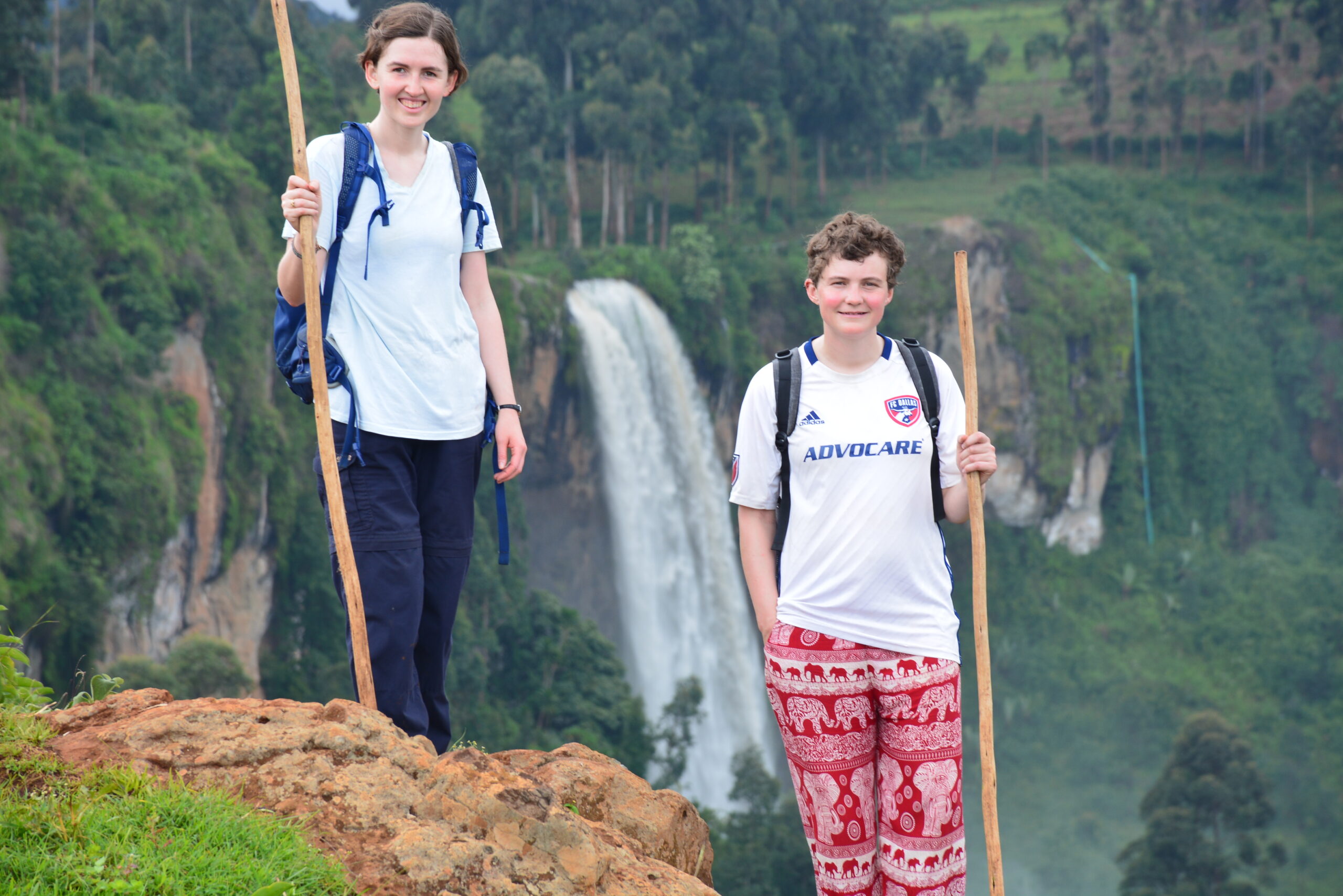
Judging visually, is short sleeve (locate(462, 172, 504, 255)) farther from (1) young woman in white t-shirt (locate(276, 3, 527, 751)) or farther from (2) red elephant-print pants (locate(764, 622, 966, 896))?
(2) red elephant-print pants (locate(764, 622, 966, 896))

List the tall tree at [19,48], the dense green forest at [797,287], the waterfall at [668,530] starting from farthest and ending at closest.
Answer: the waterfall at [668,530] → the tall tree at [19,48] → the dense green forest at [797,287]

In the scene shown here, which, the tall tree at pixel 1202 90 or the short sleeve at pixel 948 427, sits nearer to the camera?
the short sleeve at pixel 948 427

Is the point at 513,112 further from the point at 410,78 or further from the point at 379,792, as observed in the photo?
the point at 379,792

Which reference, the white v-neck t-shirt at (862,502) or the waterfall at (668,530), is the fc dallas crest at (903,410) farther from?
the waterfall at (668,530)

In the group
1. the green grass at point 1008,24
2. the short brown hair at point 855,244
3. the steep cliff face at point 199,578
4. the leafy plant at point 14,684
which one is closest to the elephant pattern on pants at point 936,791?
the short brown hair at point 855,244

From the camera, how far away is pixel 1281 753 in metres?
39.0

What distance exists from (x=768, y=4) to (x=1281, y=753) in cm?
2861

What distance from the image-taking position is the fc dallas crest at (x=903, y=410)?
3650 millimetres

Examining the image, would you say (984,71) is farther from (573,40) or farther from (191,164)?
(191,164)

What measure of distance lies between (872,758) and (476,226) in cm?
201

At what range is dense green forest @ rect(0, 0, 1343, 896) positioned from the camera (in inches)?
919

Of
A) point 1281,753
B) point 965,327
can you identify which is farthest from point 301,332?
point 1281,753

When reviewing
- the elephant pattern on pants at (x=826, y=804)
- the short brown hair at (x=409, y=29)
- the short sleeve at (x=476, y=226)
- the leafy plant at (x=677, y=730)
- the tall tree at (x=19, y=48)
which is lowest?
the leafy plant at (x=677, y=730)

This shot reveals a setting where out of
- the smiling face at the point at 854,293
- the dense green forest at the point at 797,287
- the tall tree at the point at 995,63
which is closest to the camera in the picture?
the smiling face at the point at 854,293
